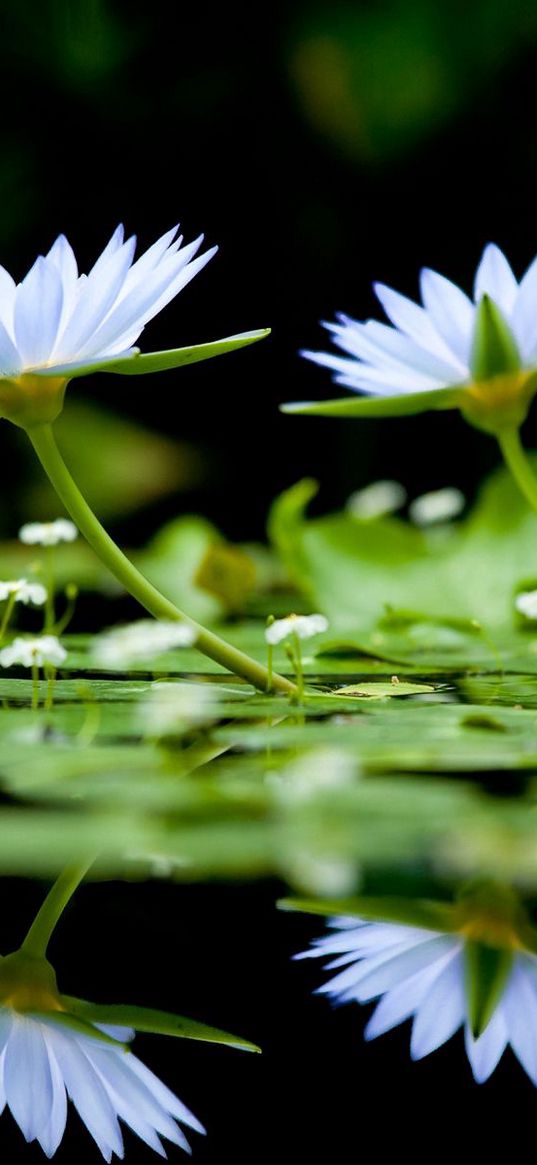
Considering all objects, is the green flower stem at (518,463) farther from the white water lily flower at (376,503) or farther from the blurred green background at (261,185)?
the blurred green background at (261,185)

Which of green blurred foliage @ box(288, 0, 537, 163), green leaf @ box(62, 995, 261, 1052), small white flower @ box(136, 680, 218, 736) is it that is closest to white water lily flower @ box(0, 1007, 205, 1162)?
green leaf @ box(62, 995, 261, 1052)

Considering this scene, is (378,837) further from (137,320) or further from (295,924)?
(137,320)

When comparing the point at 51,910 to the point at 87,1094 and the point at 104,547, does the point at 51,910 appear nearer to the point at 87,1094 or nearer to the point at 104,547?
the point at 87,1094

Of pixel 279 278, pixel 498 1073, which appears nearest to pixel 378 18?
pixel 279 278

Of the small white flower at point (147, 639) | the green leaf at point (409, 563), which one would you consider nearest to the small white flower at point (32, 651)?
the small white flower at point (147, 639)

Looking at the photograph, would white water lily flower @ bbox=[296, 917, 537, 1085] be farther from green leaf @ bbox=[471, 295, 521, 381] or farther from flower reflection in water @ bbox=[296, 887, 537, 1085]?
green leaf @ bbox=[471, 295, 521, 381]

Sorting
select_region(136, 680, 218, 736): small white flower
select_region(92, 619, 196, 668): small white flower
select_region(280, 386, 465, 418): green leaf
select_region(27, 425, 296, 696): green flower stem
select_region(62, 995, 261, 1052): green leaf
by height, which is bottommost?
select_region(62, 995, 261, 1052): green leaf
